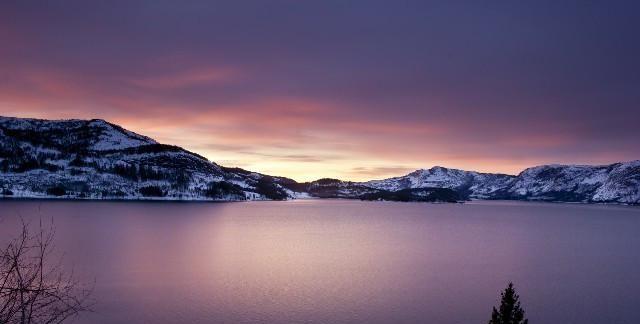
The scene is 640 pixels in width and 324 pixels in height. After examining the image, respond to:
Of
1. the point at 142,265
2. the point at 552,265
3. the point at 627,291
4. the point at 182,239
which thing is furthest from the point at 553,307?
the point at 182,239

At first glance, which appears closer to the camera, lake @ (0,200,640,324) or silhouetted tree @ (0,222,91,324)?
silhouetted tree @ (0,222,91,324)

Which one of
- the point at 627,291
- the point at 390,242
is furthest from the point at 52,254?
the point at 627,291

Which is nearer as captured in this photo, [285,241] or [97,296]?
[97,296]

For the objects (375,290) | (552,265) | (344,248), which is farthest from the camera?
(344,248)

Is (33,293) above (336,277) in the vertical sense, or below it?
above

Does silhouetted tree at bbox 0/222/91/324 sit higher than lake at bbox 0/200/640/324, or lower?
higher

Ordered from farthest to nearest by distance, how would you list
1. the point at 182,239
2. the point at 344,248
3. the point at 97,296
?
1. the point at 182,239
2. the point at 344,248
3. the point at 97,296

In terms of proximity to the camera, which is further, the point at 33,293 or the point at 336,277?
the point at 336,277

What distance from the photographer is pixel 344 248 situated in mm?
99250

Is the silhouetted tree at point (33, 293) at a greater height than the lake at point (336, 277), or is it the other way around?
the silhouetted tree at point (33, 293)

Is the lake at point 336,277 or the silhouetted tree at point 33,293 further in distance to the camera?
the lake at point 336,277

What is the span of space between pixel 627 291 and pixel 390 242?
58.6 metres

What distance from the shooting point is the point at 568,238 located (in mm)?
134750

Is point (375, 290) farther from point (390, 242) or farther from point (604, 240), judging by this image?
point (604, 240)
